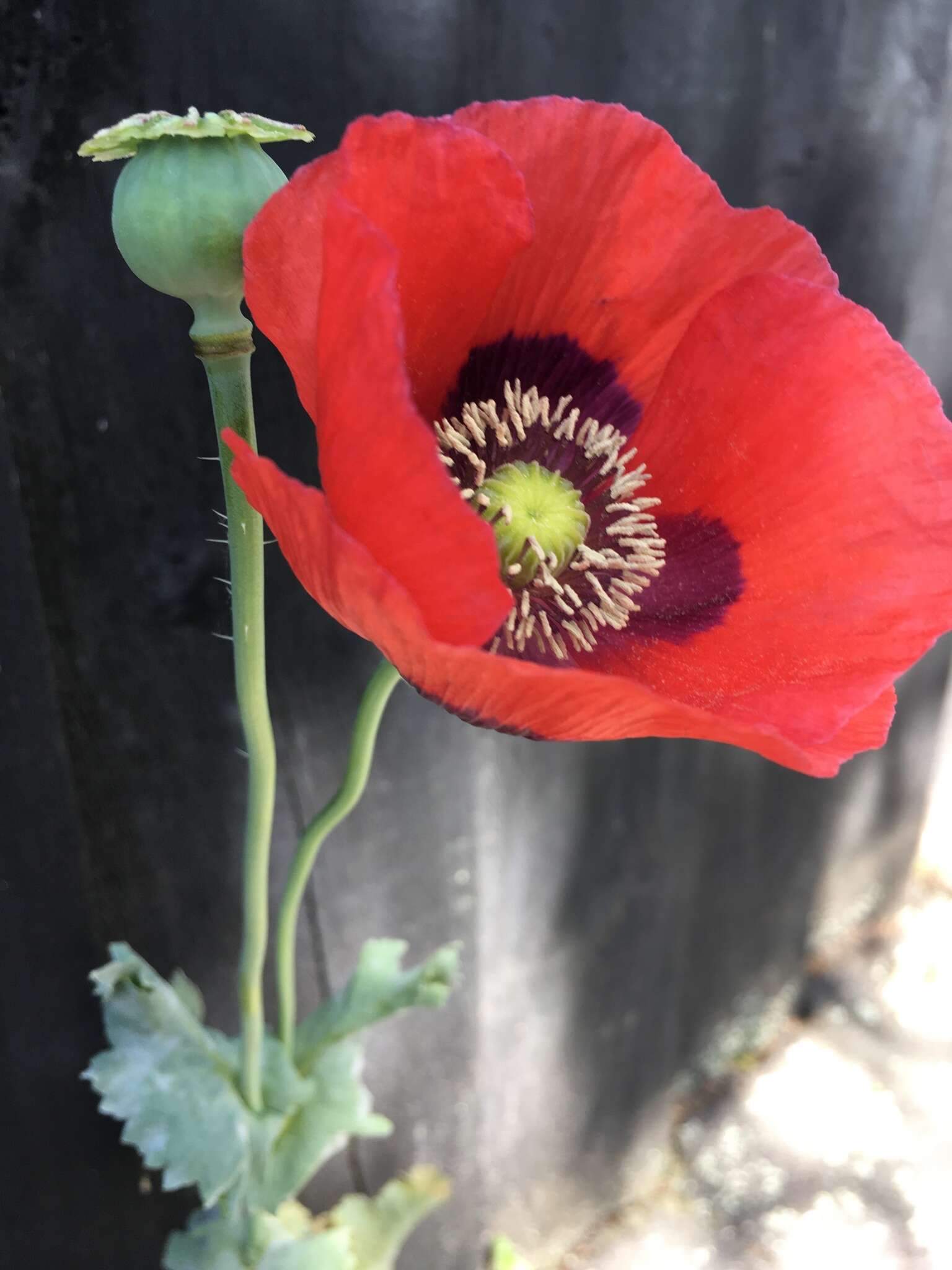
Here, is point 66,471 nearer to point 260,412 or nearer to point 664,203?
point 260,412

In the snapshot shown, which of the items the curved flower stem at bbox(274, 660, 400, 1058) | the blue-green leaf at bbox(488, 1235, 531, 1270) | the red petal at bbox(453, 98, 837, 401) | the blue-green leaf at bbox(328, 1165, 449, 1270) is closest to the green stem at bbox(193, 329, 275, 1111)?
the curved flower stem at bbox(274, 660, 400, 1058)

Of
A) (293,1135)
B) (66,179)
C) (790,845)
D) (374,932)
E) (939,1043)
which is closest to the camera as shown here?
(66,179)

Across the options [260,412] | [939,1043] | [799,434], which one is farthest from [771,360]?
[939,1043]

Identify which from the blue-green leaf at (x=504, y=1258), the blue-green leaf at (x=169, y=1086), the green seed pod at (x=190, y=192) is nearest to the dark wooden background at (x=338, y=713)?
the blue-green leaf at (x=504, y=1258)

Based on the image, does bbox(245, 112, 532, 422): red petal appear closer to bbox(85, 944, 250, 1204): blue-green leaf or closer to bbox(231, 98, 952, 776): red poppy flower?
bbox(231, 98, 952, 776): red poppy flower

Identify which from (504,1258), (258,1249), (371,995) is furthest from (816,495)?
(504,1258)
